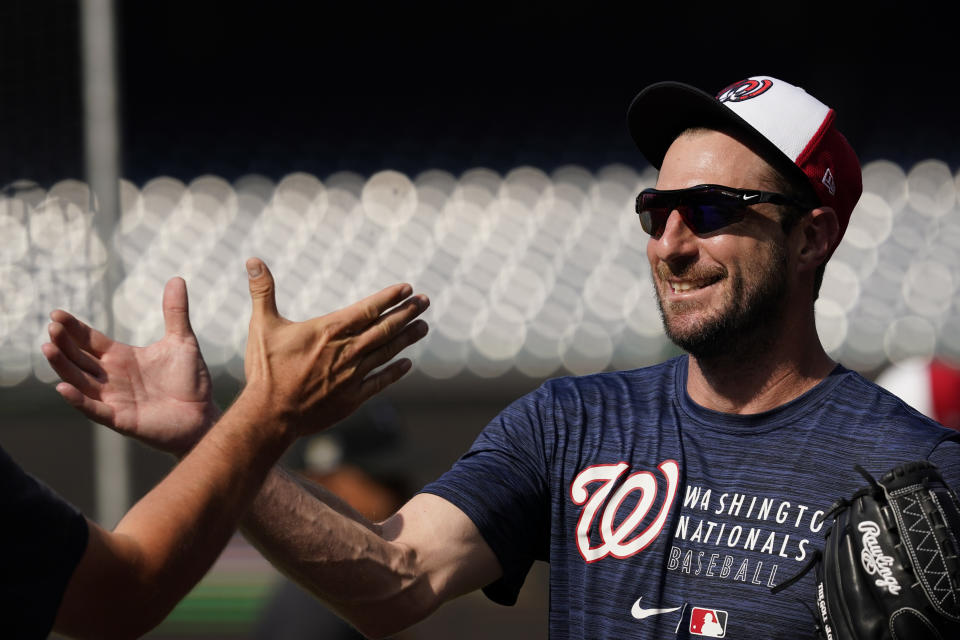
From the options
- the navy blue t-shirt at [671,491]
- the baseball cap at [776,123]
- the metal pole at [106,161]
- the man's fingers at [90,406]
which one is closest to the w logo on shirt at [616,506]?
the navy blue t-shirt at [671,491]

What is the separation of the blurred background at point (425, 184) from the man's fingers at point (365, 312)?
386 centimetres

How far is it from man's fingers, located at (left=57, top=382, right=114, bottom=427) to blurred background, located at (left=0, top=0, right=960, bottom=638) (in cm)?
362

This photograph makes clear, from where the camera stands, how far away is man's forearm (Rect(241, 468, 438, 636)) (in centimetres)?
218

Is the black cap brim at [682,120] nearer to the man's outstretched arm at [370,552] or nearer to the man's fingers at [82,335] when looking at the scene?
the man's outstretched arm at [370,552]

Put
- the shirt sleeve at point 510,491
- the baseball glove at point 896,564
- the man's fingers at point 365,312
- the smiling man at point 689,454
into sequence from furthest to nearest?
the shirt sleeve at point 510,491
the smiling man at point 689,454
the man's fingers at point 365,312
the baseball glove at point 896,564

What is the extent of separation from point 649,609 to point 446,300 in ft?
24.9

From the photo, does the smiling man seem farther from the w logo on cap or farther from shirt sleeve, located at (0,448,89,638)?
shirt sleeve, located at (0,448,89,638)

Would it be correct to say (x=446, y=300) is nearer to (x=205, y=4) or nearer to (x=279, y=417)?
(x=205, y=4)

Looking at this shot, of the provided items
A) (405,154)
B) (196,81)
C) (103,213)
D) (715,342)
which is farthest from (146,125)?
(715,342)

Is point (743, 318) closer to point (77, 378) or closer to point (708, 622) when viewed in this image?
point (708, 622)

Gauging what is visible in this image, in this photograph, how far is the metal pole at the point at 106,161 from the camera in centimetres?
536

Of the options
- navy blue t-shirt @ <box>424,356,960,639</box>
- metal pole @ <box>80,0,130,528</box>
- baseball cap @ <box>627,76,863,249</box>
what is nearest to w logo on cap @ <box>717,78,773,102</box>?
baseball cap @ <box>627,76,863,249</box>

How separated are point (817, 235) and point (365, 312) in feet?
3.36

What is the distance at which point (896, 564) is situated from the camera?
1.92m
